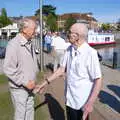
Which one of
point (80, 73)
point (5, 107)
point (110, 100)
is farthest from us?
point (110, 100)

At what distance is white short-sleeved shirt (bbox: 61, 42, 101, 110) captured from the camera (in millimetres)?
4973

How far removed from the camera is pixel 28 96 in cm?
572

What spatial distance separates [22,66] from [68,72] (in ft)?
2.17

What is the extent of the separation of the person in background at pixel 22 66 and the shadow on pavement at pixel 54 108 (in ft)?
7.11

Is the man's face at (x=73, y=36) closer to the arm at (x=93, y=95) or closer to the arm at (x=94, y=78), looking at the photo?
the arm at (x=94, y=78)

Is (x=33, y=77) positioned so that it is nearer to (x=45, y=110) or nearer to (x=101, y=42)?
(x=45, y=110)

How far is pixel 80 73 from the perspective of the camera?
5051mm

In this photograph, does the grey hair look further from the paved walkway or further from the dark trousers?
the paved walkway

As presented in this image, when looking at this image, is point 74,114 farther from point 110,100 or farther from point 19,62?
point 110,100

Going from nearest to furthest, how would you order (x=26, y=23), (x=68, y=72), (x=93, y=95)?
(x=93, y=95), (x=68, y=72), (x=26, y=23)

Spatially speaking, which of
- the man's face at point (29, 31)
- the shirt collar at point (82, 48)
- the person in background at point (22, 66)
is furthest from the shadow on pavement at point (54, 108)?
the shirt collar at point (82, 48)

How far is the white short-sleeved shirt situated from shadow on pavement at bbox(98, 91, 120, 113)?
337 cm

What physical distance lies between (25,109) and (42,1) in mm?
9971

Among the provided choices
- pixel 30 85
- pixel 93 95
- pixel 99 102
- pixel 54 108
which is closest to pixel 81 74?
pixel 93 95
